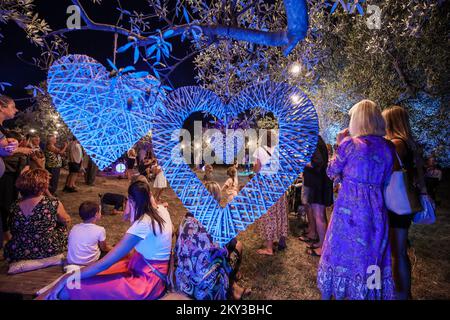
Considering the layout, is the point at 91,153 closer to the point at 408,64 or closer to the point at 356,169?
the point at 356,169

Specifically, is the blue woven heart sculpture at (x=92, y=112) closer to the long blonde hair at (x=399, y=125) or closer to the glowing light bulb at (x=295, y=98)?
the glowing light bulb at (x=295, y=98)

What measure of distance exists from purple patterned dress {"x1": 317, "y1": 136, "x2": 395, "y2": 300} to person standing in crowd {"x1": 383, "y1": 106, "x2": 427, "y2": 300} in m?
0.36

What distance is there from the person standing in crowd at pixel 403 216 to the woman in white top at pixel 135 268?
255 centimetres

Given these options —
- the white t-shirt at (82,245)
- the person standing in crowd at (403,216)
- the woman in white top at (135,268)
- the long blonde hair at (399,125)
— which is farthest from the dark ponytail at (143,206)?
the long blonde hair at (399,125)

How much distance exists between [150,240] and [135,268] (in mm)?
378

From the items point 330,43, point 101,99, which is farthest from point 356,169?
point 330,43

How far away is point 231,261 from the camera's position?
132 inches

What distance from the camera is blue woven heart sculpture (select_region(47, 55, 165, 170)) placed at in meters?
2.34

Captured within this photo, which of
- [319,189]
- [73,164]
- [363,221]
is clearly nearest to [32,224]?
[363,221]

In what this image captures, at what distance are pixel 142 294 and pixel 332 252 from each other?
2.01 m

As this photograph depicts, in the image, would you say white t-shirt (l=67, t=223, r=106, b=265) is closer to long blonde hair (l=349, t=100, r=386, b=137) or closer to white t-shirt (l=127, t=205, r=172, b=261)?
white t-shirt (l=127, t=205, r=172, b=261)

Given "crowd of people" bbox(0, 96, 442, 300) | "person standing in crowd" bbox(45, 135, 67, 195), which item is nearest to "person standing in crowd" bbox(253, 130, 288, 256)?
"crowd of people" bbox(0, 96, 442, 300)

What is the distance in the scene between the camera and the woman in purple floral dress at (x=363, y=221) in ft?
7.97
